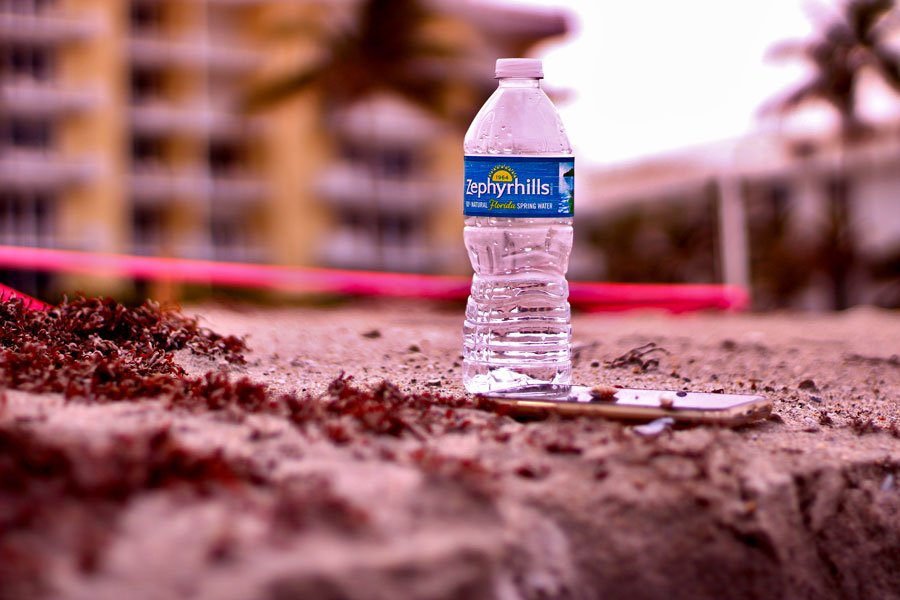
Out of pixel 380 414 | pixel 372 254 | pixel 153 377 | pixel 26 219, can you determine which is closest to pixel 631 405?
pixel 380 414

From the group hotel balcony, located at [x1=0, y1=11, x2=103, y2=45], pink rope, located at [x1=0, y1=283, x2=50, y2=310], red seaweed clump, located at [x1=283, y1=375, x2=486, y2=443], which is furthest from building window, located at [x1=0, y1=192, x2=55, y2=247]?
red seaweed clump, located at [x1=283, y1=375, x2=486, y2=443]

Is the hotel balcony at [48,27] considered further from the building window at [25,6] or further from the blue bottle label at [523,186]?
the blue bottle label at [523,186]

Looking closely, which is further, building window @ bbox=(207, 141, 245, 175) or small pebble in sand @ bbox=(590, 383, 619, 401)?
building window @ bbox=(207, 141, 245, 175)

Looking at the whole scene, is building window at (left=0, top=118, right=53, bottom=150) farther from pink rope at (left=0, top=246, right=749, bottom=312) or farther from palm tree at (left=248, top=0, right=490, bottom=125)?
pink rope at (left=0, top=246, right=749, bottom=312)

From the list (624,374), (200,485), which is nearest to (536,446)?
(200,485)

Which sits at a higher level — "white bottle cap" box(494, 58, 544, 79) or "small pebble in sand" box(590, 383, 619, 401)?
"white bottle cap" box(494, 58, 544, 79)

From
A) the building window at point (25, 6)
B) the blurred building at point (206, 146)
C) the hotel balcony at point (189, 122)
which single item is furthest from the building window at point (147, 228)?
the building window at point (25, 6)

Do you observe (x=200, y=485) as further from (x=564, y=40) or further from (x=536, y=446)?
(x=564, y=40)
